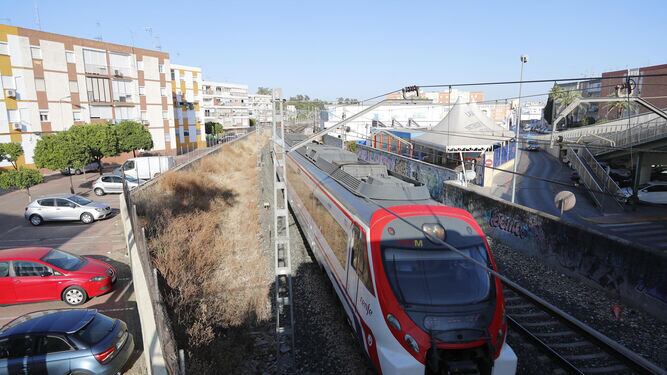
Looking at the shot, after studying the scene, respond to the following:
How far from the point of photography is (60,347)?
748cm

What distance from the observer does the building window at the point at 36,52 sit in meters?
38.8

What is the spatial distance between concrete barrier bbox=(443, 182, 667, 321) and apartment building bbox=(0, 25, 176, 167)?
4255 cm

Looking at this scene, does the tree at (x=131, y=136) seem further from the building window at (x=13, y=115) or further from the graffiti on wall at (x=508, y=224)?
the graffiti on wall at (x=508, y=224)

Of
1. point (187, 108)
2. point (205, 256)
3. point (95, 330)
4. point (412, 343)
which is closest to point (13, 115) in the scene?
point (187, 108)

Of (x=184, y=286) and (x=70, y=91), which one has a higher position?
(x=70, y=91)

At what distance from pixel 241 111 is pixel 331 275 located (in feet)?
385

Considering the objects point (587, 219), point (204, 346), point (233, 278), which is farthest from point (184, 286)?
point (587, 219)

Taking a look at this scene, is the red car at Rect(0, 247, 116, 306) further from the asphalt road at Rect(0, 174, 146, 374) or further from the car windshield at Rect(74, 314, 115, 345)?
the car windshield at Rect(74, 314, 115, 345)

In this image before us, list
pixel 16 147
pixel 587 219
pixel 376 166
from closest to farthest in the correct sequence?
pixel 376 166 < pixel 587 219 < pixel 16 147

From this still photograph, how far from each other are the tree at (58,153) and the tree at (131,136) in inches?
335

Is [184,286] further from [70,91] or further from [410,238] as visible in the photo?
[70,91]

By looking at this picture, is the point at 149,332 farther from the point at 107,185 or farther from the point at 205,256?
the point at 107,185

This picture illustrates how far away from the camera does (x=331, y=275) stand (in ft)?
33.3

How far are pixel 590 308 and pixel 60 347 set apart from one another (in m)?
11.9
